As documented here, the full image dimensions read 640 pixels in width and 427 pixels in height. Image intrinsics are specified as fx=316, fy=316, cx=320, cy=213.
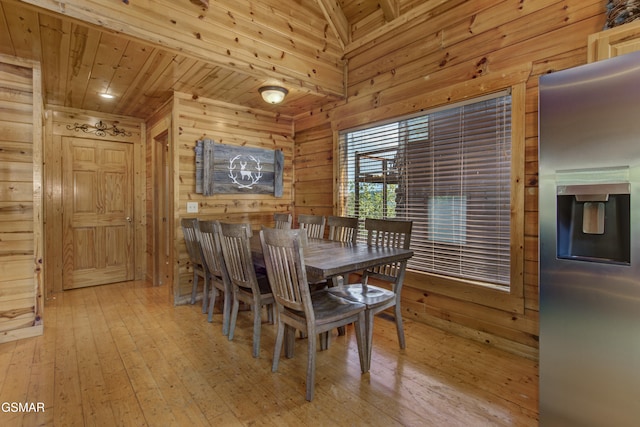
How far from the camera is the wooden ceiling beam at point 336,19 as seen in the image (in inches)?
141

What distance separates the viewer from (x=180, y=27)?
102 inches

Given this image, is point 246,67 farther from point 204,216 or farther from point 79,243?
point 79,243

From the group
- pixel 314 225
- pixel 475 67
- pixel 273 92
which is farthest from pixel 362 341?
pixel 273 92

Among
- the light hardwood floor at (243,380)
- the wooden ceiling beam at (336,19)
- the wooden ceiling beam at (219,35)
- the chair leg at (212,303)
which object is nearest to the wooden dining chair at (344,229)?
the light hardwood floor at (243,380)

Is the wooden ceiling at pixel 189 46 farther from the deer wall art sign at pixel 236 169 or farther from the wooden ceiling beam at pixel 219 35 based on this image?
the deer wall art sign at pixel 236 169

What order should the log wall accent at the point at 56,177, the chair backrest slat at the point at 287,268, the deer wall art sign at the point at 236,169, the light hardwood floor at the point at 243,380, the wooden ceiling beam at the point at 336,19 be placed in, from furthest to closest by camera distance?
1. the log wall accent at the point at 56,177
2. the deer wall art sign at the point at 236,169
3. the wooden ceiling beam at the point at 336,19
4. the chair backrest slat at the point at 287,268
5. the light hardwood floor at the point at 243,380

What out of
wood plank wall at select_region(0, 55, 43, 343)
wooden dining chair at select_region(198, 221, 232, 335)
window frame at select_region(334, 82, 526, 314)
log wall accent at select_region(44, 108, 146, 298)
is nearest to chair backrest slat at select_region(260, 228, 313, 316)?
wooden dining chair at select_region(198, 221, 232, 335)

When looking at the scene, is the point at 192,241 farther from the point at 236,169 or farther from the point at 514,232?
the point at 514,232

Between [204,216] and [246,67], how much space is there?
1.81 metres

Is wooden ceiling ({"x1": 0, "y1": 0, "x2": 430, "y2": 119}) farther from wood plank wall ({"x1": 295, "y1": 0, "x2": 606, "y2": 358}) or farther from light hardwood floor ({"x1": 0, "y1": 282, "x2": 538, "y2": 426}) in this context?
light hardwood floor ({"x1": 0, "y1": 282, "x2": 538, "y2": 426})

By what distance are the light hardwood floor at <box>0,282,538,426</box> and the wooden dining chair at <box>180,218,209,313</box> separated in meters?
0.49

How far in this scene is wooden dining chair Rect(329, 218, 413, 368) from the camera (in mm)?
2236

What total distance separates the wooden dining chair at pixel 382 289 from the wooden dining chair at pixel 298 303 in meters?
0.09

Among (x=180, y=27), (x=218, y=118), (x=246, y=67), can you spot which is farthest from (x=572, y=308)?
(x=218, y=118)
